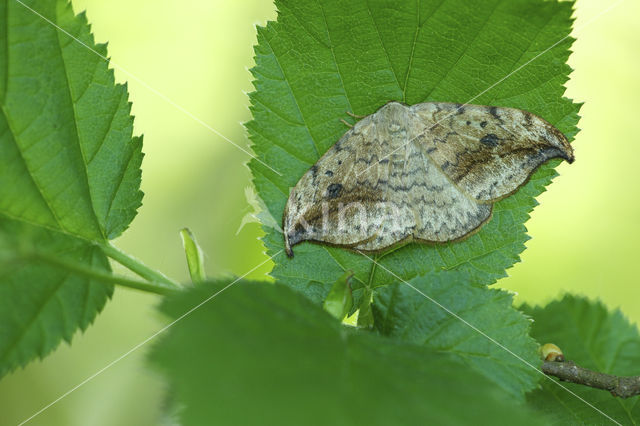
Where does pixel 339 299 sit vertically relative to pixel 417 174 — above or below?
below

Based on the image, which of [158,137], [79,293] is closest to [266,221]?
[79,293]

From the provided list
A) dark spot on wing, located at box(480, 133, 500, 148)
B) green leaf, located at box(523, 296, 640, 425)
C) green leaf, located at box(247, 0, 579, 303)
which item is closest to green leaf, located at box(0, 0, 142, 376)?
green leaf, located at box(247, 0, 579, 303)

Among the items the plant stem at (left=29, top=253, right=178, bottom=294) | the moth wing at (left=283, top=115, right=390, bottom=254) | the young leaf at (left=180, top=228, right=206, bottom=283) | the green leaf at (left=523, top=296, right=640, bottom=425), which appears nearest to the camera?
the plant stem at (left=29, top=253, right=178, bottom=294)

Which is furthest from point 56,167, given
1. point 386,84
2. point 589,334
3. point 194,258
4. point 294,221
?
point 589,334

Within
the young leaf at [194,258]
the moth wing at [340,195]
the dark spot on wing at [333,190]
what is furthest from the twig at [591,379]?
the young leaf at [194,258]

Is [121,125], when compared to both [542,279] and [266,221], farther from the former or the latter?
[542,279]

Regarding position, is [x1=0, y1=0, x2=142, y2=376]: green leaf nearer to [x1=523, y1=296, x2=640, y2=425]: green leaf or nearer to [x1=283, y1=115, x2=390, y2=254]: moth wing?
[x1=283, y1=115, x2=390, y2=254]: moth wing

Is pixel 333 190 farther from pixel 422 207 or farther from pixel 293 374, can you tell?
pixel 293 374
